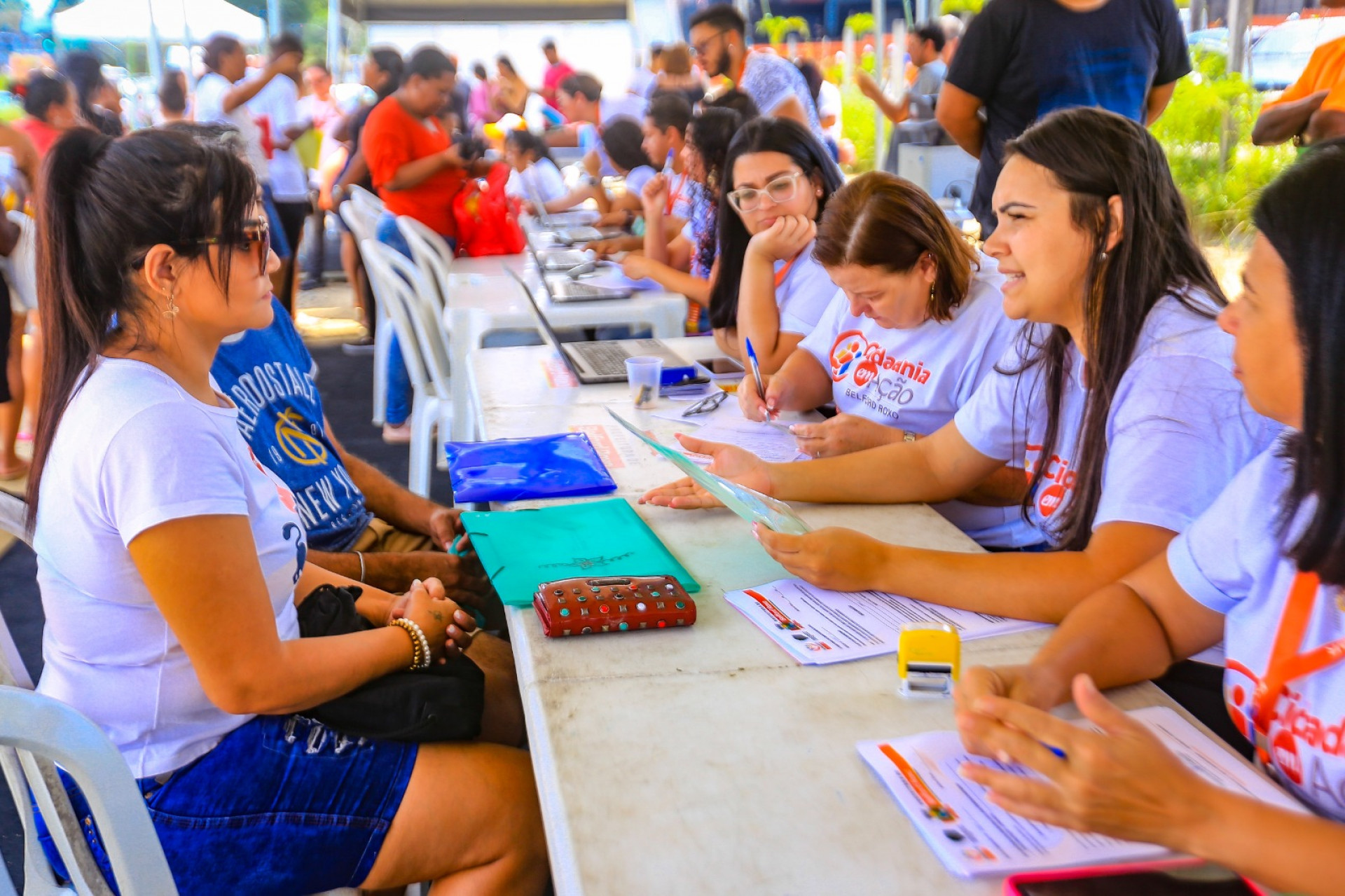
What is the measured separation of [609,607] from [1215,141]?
569cm

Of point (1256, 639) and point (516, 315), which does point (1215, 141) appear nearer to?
point (516, 315)

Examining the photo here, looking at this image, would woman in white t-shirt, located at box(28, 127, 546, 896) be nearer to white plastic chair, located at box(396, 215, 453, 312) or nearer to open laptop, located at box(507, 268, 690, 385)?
open laptop, located at box(507, 268, 690, 385)

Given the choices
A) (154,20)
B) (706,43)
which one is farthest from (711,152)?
(154,20)

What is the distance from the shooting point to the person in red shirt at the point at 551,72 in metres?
10.4

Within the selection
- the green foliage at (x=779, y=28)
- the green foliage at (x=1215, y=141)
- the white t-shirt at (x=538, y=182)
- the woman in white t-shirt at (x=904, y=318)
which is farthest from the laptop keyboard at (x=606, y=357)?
the green foliage at (x=779, y=28)

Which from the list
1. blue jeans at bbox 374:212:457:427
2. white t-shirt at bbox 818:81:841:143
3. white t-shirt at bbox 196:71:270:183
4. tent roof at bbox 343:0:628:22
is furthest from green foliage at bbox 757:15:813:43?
blue jeans at bbox 374:212:457:427

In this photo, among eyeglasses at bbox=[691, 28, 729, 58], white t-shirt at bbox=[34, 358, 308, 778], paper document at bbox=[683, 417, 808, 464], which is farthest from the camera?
eyeglasses at bbox=[691, 28, 729, 58]

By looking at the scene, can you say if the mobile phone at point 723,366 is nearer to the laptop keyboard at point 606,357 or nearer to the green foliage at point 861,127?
the laptop keyboard at point 606,357

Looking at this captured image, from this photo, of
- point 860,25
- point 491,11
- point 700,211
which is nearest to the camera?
point 700,211

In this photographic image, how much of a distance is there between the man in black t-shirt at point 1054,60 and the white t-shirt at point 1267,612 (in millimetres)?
2194

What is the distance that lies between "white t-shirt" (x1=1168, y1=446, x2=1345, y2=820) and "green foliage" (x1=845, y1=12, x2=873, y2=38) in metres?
11.3

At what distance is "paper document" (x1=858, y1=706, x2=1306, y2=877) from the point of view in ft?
2.63

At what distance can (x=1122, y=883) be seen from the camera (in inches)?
30.0

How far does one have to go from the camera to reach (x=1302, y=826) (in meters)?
0.77
